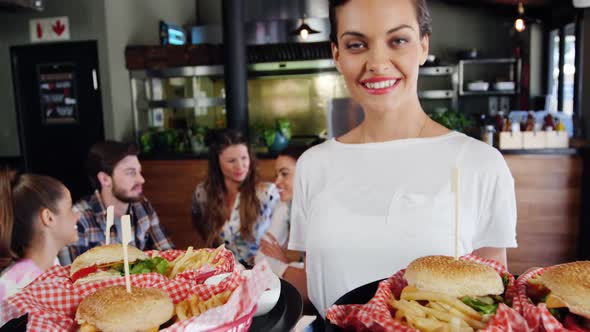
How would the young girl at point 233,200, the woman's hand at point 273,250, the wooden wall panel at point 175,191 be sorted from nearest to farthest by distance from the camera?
the woman's hand at point 273,250
the young girl at point 233,200
the wooden wall panel at point 175,191

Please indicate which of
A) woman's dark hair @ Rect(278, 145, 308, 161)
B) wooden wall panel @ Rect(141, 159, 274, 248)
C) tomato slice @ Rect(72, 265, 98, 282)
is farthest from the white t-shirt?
wooden wall panel @ Rect(141, 159, 274, 248)

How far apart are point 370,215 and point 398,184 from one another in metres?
0.10

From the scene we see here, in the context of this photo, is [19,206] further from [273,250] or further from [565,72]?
[565,72]

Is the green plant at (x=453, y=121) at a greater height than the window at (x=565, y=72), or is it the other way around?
the window at (x=565, y=72)

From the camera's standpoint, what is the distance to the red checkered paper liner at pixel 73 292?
914mm

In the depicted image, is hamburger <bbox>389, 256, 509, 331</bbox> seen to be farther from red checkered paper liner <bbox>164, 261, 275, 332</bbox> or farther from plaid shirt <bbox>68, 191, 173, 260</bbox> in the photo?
plaid shirt <bbox>68, 191, 173, 260</bbox>

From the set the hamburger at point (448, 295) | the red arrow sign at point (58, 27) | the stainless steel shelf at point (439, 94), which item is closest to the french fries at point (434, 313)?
the hamburger at point (448, 295)

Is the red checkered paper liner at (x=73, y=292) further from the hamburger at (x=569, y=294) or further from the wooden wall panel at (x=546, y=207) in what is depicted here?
the wooden wall panel at (x=546, y=207)

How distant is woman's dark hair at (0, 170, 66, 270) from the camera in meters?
1.92

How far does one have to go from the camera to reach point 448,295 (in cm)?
87

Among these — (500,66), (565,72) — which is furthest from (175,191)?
(500,66)

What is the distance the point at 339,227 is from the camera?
3.94 ft

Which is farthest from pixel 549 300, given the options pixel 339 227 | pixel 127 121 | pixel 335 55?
pixel 127 121

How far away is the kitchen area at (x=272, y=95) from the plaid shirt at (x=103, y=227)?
2050mm
